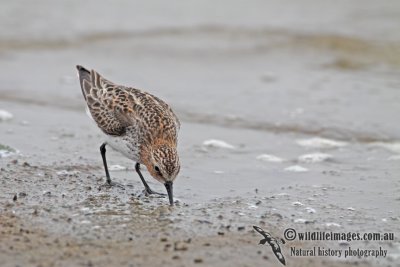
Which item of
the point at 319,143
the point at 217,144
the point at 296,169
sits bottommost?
the point at 296,169

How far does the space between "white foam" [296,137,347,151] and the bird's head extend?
10.2 feet

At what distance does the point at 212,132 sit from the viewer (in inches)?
436

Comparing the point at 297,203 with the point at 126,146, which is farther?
the point at 126,146

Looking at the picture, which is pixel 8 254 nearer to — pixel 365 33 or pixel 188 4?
pixel 365 33

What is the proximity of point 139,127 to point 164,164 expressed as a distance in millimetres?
728

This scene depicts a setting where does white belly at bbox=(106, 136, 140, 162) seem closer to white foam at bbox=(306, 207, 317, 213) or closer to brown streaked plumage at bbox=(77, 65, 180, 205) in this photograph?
brown streaked plumage at bbox=(77, 65, 180, 205)

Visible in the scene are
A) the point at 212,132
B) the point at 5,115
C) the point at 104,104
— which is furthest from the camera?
the point at 212,132

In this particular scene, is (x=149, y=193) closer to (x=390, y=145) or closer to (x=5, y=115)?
(x=5, y=115)

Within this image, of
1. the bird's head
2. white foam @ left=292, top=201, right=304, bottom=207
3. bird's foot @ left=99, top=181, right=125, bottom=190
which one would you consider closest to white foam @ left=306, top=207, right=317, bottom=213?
white foam @ left=292, top=201, right=304, bottom=207

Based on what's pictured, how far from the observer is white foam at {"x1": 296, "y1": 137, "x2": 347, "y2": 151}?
10.5 meters

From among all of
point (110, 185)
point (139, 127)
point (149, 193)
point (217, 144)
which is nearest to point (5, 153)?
point (110, 185)

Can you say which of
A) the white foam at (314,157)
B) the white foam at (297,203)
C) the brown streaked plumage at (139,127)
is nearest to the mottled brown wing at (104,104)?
the brown streaked plumage at (139,127)

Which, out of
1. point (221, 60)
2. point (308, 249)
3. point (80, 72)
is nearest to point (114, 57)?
point (221, 60)

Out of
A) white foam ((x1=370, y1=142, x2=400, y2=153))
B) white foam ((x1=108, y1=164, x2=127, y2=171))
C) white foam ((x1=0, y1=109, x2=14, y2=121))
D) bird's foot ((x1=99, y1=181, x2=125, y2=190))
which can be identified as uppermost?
white foam ((x1=0, y1=109, x2=14, y2=121))
